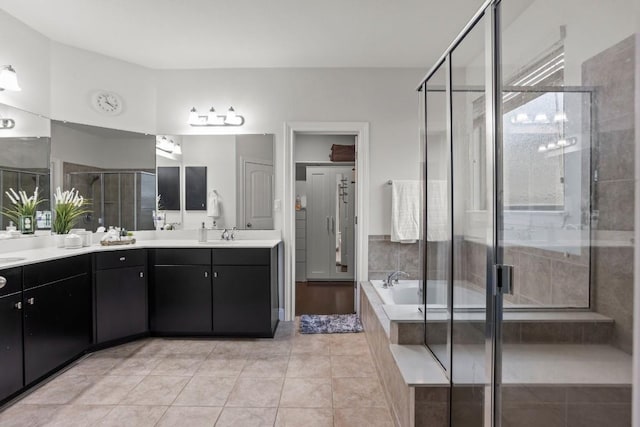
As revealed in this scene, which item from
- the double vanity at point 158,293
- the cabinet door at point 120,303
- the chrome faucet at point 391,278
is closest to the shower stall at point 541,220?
the chrome faucet at point 391,278

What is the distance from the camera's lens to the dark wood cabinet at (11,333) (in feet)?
6.79

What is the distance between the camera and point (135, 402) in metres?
2.18

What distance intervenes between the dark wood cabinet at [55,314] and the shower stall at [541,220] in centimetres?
251

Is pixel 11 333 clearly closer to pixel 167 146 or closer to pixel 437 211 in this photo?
pixel 167 146

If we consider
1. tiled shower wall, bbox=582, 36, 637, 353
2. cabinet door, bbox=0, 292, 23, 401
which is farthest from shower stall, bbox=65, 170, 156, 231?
tiled shower wall, bbox=582, 36, 637, 353

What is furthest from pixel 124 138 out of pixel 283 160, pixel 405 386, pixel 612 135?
pixel 612 135

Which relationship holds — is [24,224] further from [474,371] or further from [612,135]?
[612,135]

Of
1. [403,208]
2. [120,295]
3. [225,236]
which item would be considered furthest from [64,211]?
[403,208]

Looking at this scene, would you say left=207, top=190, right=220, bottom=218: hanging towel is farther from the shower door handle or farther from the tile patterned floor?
the shower door handle

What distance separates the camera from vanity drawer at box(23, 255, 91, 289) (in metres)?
2.28

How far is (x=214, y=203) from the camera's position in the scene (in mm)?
3709

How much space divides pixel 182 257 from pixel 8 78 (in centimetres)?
183

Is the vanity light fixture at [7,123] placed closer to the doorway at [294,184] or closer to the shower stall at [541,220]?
the doorway at [294,184]

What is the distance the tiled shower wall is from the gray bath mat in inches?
106
